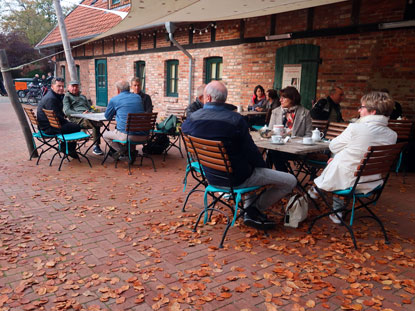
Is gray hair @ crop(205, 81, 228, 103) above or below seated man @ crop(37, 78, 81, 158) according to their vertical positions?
above

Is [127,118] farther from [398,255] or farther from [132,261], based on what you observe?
[398,255]

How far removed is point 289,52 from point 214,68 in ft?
10.5

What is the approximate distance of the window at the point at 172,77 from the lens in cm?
1289

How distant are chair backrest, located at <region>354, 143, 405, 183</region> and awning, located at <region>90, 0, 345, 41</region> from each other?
3654mm

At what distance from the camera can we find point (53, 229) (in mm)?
3816

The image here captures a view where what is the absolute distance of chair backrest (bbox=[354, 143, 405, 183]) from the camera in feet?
11.0

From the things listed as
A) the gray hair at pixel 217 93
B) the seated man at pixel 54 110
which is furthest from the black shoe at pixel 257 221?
the seated man at pixel 54 110

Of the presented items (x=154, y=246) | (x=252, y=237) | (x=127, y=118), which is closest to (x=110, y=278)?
(x=154, y=246)

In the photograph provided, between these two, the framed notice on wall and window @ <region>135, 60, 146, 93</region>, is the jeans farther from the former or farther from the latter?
window @ <region>135, 60, 146, 93</region>

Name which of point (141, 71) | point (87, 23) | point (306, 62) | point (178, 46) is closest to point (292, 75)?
point (306, 62)

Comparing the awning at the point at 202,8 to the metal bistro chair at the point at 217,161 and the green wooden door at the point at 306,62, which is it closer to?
the green wooden door at the point at 306,62

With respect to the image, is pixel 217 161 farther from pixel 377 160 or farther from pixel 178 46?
pixel 178 46

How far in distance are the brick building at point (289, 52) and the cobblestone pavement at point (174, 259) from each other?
3240 mm

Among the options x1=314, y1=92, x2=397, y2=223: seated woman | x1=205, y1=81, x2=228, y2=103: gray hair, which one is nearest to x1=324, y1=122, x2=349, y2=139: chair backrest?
x1=314, y1=92, x2=397, y2=223: seated woman
